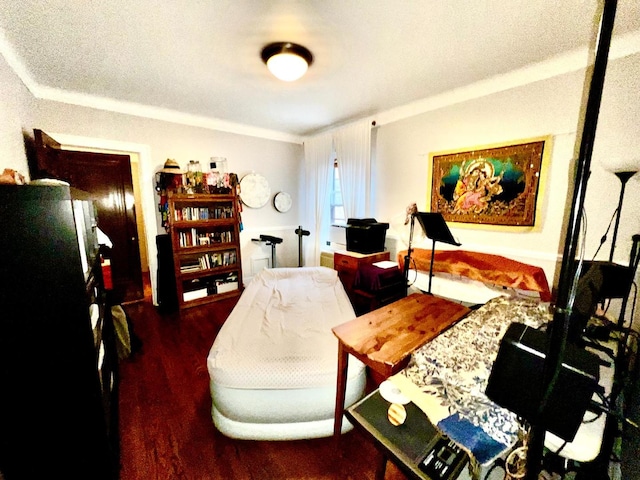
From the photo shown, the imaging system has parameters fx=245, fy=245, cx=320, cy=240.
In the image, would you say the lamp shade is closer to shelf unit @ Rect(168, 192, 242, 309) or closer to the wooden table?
the wooden table

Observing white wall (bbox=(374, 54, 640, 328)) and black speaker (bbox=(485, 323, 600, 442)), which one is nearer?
black speaker (bbox=(485, 323, 600, 442))

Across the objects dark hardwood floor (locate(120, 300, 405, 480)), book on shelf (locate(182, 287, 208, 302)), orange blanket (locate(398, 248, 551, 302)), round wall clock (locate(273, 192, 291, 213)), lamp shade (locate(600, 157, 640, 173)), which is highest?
lamp shade (locate(600, 157, 640, 173))

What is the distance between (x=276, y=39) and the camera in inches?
68.2

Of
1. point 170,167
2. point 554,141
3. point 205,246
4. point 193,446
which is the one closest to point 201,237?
point 205,246

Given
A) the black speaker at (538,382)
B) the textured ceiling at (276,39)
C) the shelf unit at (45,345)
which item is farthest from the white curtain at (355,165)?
the shelf unit at (45,345)

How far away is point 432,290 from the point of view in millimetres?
2322

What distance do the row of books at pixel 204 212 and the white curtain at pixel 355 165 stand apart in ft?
5.61

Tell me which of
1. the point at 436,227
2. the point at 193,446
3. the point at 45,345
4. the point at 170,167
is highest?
the point at 170,167

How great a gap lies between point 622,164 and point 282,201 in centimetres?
371

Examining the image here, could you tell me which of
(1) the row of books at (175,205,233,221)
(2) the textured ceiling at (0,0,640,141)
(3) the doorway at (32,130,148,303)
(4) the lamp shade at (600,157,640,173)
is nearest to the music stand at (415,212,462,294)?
(4) the lamp shade at (600,157,640,173)

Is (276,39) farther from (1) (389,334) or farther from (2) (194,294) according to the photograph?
(2) (194,294)

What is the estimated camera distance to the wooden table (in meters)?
1.12

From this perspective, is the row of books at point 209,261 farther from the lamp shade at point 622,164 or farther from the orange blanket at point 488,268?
the lamp shade at point 622,164

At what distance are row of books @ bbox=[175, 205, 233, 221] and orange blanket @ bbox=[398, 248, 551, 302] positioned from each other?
2565mm
